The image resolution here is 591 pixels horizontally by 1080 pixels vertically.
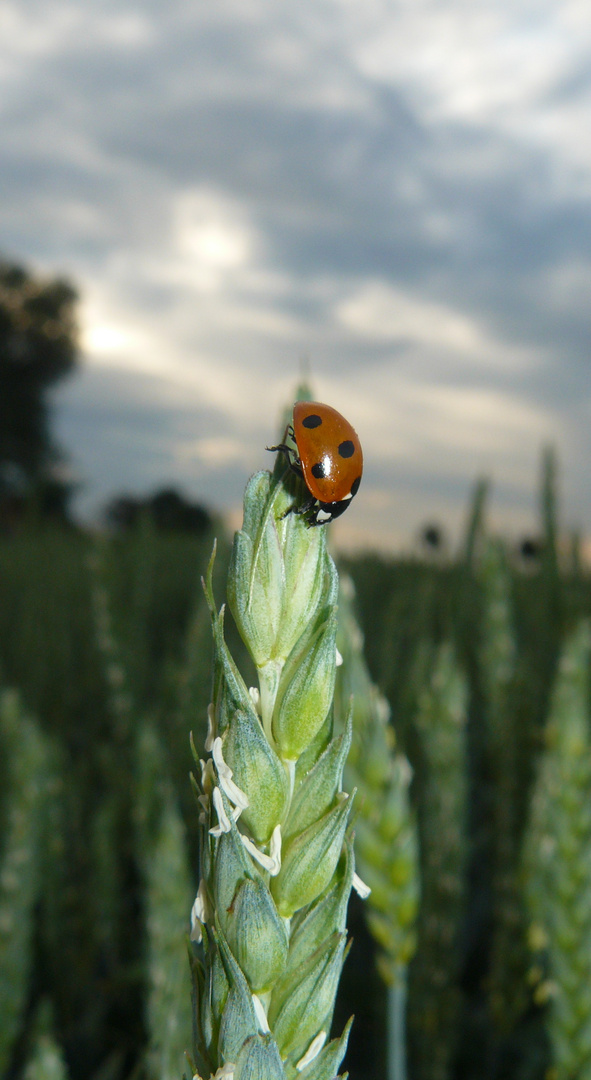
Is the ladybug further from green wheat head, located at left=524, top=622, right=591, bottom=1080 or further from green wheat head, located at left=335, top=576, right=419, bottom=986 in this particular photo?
green wheat head, located at left=524, top=622, right=591, bottom=1080

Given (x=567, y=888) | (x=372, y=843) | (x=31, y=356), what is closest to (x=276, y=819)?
(x=372, y=843)

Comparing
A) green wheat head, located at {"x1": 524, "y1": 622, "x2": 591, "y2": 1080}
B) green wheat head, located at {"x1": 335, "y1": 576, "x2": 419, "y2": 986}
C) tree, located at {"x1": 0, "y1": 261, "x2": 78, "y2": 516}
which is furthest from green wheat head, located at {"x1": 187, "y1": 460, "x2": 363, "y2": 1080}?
tree, located at {"x1": 0, "y1": 261, "x2": 78, "y2": 516}

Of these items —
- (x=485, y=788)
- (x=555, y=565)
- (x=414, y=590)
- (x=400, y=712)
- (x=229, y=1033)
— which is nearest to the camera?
(x=229, y=1033)

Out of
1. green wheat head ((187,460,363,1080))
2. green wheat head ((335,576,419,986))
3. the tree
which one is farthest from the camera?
the tree

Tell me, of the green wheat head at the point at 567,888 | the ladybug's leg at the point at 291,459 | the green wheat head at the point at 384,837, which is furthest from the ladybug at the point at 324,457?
the green wheat head at the point at 567,888

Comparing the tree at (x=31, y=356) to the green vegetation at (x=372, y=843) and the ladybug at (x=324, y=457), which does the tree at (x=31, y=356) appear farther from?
the ladybug at (x=324, y=457)

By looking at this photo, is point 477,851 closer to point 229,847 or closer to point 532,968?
point 532,968

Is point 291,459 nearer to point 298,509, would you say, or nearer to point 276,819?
point 298,509

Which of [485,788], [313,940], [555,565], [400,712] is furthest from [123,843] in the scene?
[313,940]
